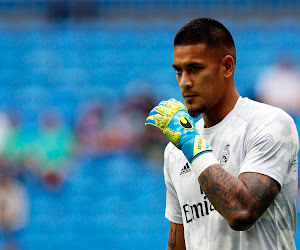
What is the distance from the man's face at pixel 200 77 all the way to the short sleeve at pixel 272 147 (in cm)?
31

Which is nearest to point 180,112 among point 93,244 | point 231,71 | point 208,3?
point 231,71

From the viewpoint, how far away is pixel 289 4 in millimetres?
11094

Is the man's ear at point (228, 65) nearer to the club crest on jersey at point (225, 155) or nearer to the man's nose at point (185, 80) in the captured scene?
the man's nose at point (185, 80)

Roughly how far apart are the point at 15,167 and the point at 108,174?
5.16 feet

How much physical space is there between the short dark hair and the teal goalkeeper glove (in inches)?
14.1

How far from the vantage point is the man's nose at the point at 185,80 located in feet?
9.71

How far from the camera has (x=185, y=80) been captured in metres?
2.97

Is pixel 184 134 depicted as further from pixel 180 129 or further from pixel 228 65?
pixel 228 65

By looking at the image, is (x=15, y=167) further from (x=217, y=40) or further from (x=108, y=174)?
(x=217, y=40)

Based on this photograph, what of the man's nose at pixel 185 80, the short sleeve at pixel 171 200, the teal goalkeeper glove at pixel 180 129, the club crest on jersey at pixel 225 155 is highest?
the man's nose at pixel 185 80

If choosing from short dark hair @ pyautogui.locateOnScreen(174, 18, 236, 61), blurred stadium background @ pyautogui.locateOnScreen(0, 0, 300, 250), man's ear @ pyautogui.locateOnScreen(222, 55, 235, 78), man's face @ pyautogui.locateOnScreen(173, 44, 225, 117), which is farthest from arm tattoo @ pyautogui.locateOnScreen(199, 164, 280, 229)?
blurred stadium background @ pyautogui.locateOnScreen(0, 0, 300, 250)

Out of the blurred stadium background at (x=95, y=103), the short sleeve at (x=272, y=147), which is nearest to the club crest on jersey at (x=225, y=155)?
the short sleeve at (x=272, y=147)

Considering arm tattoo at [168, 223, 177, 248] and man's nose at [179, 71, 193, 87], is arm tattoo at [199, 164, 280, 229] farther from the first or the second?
arm tattoo at [168, 223, 177, 248]

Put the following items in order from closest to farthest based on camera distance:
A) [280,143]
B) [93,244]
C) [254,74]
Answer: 1. [280,143]
2. [93,244]
3. [254,74]
